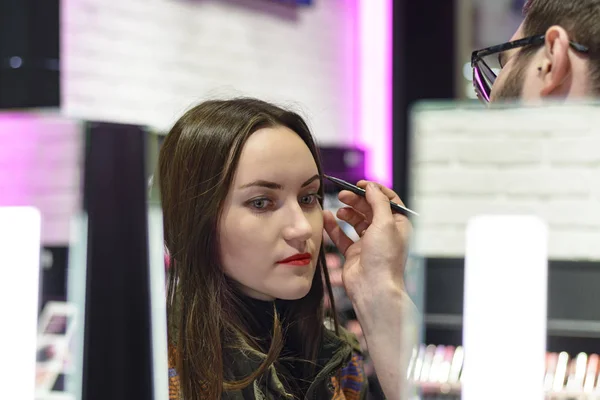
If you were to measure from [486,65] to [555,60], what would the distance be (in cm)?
12

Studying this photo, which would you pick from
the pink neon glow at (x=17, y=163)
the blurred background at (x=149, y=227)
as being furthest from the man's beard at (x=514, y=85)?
the pink neon glow at (x=17, y=163)

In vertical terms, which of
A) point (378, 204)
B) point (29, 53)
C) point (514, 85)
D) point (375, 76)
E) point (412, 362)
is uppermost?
point (375, 76)

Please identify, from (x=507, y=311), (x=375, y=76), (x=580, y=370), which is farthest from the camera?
(x=375, y=76)

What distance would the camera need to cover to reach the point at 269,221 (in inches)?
35.9

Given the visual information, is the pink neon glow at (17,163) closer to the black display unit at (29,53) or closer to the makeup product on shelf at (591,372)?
the makeup product on shelf at (591,372)

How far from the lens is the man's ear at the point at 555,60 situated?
3.07ft

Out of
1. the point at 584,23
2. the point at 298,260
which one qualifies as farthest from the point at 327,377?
the point at 584,23

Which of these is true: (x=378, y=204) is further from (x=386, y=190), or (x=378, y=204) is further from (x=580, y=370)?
(x=580, y=370)

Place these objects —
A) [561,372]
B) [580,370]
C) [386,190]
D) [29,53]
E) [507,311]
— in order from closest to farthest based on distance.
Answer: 1. [507,311]
2. [561,372]
3. [580,370]
4. [386,190]
5. [29,53]

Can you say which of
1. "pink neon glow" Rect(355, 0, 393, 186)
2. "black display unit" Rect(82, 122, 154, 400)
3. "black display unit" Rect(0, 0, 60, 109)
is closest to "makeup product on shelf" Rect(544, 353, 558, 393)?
"black display unit" Rect(82, 122, 154, 400)

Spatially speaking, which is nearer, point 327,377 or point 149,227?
point 149,227

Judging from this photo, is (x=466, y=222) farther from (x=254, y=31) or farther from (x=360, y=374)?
(x=254, y=31)

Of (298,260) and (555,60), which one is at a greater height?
(555,60)

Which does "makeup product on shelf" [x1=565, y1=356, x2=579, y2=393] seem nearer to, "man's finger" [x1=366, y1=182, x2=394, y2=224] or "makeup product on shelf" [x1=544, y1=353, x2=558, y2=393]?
"makeup product on shelf" [x1=544, y1=353, x2=558, y2=393]
